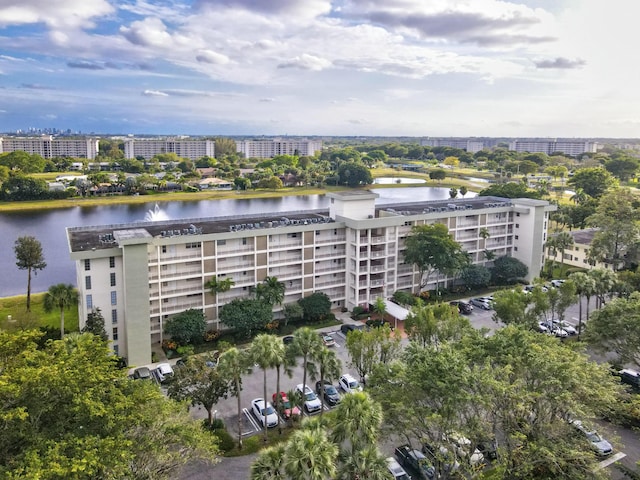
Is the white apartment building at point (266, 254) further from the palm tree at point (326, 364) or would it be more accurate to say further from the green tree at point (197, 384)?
the palm tree at point (326, 364)

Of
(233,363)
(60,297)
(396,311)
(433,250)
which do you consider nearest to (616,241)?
(433,250)

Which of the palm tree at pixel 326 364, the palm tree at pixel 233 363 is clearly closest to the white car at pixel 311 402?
the palm tree at pixel 326 364

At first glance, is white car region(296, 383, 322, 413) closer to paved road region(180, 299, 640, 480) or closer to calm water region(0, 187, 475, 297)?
paved road region(180, 299, 640, 480)

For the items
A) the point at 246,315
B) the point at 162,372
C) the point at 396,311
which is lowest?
the point at 162,372

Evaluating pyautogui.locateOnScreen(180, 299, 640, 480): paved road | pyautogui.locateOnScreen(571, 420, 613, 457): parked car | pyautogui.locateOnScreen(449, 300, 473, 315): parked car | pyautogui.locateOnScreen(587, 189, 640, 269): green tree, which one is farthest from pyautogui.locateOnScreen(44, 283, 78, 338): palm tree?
pyautogui.locateOnScreen(587, 189, 640, 269): green tree

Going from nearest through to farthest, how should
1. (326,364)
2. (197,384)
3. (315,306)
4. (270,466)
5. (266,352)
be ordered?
1. (270,466)
2. (266,352)
3. (326,364)
4. (197,384)
5. (315,306)

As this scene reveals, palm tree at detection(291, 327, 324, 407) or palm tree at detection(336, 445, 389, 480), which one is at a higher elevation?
palm tree at detection(291, 327, 324, 407)

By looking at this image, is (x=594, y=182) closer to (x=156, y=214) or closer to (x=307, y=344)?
(x=156, y=214)
